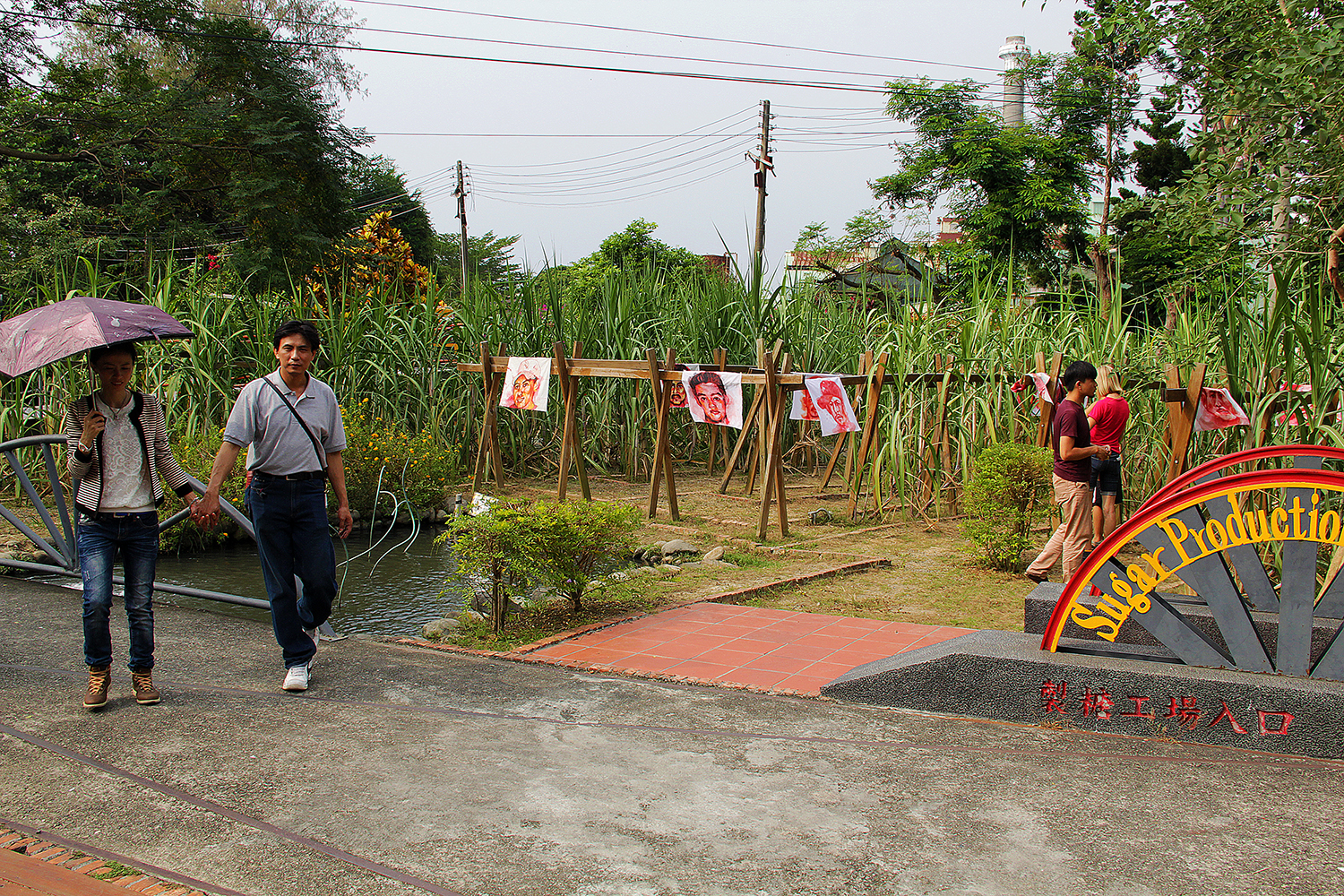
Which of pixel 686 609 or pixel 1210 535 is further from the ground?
pixel 1210 535

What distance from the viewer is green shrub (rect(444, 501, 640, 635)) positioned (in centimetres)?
562

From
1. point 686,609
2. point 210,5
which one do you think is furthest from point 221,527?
point 210,5

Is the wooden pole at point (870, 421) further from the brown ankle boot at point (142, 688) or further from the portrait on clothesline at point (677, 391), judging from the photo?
the brown ankle boot at point (142, 688)

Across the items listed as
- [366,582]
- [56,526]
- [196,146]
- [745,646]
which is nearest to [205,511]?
[745,646]

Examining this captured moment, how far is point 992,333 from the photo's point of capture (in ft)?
32.2

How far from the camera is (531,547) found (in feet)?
18.6

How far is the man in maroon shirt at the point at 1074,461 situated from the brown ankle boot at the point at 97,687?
5652 millimetres

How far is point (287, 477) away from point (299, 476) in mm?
57

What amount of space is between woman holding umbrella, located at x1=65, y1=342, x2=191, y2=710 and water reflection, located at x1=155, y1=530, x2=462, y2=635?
Result: 1.69 m

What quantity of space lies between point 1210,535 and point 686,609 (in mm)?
3196

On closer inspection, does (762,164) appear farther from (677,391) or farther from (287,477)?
(287,477)

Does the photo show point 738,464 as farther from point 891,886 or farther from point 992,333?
point 891,886

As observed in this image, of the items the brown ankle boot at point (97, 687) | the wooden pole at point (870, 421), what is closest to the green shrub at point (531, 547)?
the brown ankle boot at point (97, 687)

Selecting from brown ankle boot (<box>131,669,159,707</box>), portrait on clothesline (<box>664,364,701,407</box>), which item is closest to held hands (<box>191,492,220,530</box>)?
brown ankle boot (<box>131,669,159,707</box>)
